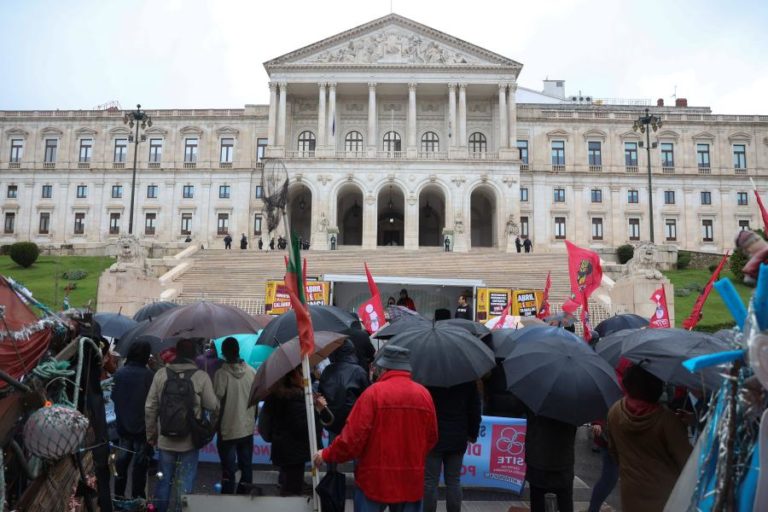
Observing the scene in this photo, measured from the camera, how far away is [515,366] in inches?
230

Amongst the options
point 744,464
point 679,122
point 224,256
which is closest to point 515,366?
point 744,464

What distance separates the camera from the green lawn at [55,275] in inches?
1116

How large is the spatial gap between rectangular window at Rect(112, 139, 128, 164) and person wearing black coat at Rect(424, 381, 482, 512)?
53.6 m

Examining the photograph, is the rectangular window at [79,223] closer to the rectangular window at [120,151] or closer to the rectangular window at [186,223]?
the rectangular window at [120,151]

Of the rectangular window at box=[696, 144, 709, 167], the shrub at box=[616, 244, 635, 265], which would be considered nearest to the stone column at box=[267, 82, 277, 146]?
the shrub at box=[616, 244, 635, 265]

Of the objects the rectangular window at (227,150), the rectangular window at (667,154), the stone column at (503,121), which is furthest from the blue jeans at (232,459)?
the rectangular window at (667,154)

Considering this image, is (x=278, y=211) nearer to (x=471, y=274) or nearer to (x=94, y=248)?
(x=471, y=274)

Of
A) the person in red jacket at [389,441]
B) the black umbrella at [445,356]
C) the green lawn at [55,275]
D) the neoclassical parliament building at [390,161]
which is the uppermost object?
the neoclassical parliament building at [390,161]

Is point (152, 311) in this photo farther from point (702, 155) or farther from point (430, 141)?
point (702, 155)

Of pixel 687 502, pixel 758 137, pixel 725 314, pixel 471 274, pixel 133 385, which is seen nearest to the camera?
pixel 687 502

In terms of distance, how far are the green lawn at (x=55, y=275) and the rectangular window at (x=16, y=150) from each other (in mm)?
13048

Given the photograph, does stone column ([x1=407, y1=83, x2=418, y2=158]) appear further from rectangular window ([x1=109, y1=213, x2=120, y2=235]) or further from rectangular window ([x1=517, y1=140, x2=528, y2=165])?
rectangular window ([x1=109, y1=213, x2=120, y2=235])

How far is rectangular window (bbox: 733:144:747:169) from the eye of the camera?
52.4 meters

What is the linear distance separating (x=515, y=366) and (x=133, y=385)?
13.8 feet
